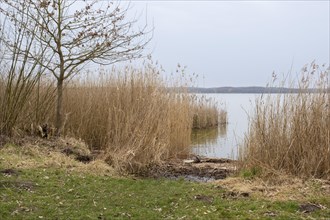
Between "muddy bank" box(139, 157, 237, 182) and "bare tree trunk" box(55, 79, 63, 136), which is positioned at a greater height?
"bare tree trunk" box(55, 79, 63, 136)

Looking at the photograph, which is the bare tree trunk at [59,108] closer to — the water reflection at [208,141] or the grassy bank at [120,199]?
the grassy bank at [120,199]

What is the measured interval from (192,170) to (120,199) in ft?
10.0

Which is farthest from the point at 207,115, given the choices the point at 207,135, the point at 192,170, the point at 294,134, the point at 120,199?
the point at 120,199

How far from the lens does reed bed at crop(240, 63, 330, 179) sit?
19.8 ft

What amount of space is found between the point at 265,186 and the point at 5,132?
4.80 m

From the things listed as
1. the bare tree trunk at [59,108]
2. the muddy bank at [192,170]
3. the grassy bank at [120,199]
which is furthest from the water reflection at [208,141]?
the grassy bank at [120,199]

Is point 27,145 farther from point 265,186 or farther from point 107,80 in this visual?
point 265,186

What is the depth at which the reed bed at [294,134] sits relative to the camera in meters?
6.02

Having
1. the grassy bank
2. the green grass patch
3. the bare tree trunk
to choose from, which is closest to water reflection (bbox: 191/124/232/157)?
the bare tree trunk

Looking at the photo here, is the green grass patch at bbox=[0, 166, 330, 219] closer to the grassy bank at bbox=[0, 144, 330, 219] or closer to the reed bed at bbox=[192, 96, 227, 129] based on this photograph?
the grassy bank at bbox=[0, 144, 330, 219]

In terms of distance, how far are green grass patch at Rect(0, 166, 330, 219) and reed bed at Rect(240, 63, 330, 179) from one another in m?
1.00

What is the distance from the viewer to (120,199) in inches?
198

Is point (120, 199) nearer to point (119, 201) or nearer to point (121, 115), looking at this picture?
point (119, 201)

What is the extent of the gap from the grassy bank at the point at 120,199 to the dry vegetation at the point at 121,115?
1.04 m
